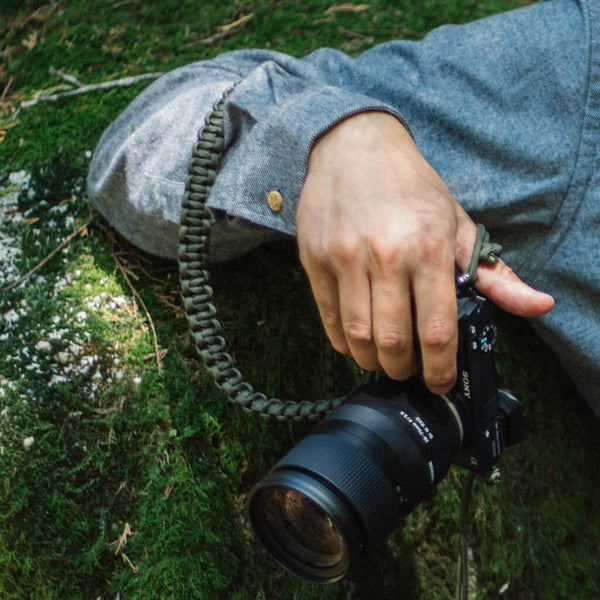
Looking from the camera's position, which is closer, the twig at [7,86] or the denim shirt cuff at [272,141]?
the denim shirt cuff at [272,141]

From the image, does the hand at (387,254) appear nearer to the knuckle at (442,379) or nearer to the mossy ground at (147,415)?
the knuckle at (442,379)

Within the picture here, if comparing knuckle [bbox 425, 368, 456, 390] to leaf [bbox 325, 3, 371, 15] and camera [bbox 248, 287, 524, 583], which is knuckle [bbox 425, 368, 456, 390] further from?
leaf [bbox 325, 3, 371, 15]

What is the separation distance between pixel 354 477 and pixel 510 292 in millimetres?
374

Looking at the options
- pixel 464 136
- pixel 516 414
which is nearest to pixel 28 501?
pixel 516 414

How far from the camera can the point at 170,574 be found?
1116mm

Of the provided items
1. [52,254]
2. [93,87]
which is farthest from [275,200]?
[93,87]

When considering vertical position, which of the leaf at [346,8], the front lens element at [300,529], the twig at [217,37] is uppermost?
the twig at [217,37]

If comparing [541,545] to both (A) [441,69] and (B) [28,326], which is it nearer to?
(A) [441,69]

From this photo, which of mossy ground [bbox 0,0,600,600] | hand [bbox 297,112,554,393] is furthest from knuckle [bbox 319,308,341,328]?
mossy ground [bbox 0,0,600,600]

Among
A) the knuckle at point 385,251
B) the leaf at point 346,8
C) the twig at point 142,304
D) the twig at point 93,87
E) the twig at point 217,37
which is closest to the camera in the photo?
the knuckle at point 385,251

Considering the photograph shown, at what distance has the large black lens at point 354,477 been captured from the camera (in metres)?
0.83

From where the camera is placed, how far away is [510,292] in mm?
931

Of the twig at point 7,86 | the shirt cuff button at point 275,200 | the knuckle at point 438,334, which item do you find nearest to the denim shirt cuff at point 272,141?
the shirt cuff button at point 275,200

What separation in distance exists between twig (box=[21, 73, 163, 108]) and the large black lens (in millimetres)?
1015
